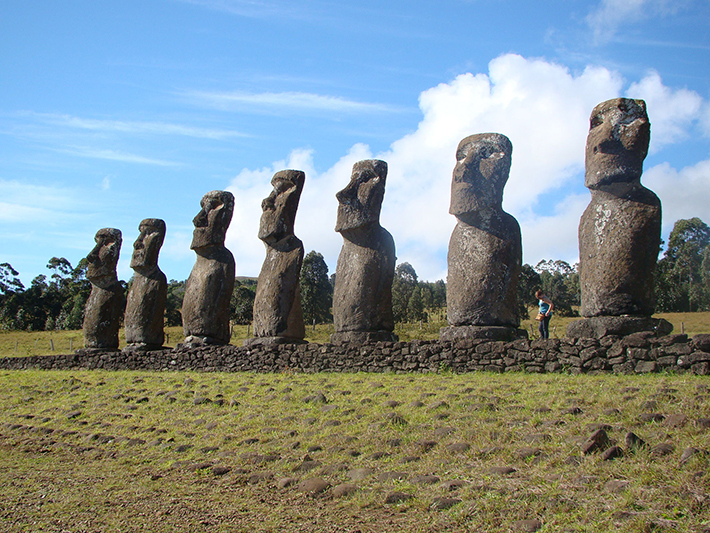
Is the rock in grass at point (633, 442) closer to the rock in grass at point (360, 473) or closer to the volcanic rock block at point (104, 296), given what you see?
the rock in grass at point (360, 473)

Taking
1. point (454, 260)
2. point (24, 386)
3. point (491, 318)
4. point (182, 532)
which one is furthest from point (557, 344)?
point (24, 386)

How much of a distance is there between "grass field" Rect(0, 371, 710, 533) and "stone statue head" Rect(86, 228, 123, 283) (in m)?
8.66

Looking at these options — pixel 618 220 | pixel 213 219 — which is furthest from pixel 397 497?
pixel 213 219

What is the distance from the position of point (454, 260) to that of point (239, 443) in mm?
5244

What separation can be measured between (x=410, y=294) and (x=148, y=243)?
34317mm

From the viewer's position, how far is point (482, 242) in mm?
10953

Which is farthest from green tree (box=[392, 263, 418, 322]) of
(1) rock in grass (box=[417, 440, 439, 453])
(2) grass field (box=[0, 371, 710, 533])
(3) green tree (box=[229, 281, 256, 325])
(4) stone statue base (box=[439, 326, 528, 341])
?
(1) rock in grass (box=[417, 440, 439, 453])

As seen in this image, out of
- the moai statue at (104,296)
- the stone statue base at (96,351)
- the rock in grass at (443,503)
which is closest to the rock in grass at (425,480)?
the rock in grass at (443,503)

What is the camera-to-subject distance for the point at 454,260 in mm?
11203

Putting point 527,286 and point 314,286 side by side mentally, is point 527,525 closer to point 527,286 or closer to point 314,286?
point 314,286

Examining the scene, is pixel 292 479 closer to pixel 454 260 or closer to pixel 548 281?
pixel 454 260

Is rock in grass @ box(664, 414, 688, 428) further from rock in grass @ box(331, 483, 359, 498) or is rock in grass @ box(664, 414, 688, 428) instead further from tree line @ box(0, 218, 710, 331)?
tree line @ box(0, 218, 710, 331)

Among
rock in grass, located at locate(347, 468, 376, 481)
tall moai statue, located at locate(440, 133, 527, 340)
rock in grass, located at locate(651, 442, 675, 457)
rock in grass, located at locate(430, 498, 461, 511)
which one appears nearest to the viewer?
rock in grass, located at locate(430, 498, 461, 511)

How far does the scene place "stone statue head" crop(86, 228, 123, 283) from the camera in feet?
59.5
